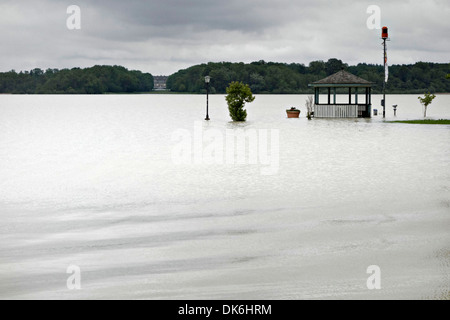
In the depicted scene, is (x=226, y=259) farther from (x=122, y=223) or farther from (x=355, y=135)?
(x=355, y=135)

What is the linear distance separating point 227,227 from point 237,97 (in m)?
40.9

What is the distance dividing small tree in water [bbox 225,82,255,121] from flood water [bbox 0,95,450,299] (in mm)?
27470

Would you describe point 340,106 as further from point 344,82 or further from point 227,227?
point 227,227

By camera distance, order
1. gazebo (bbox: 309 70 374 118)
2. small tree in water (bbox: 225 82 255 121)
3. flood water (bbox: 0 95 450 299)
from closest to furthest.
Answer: flood water (bbox: 0 95 450 299) → small tree in water (bbox: 225 82 255 121) → gazebo (bbox: 309 70 374 118)

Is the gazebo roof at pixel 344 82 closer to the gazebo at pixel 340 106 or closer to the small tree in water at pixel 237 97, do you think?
the gazebo at pixel 340 106

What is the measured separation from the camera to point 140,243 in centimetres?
1062

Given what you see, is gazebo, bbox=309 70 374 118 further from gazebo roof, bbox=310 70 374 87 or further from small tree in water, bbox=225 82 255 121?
small tree in water, bbox=225 82 255 121

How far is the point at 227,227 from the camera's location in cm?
1184

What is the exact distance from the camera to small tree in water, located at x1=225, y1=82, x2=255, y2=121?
51.0m

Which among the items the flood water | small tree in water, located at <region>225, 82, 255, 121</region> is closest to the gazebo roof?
small tree in water, located at <region>225, 82, 255, 121</region>

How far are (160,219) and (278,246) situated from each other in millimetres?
3265

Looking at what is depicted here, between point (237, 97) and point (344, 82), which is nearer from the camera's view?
point (237, 97)

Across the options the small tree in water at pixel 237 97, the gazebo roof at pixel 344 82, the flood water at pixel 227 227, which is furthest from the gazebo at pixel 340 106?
the flood water at pixel 227 227

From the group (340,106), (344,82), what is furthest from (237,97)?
(340,106)
